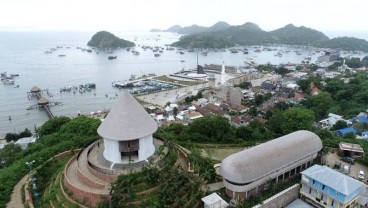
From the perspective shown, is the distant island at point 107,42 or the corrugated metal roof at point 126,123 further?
the distant island at point 107,42

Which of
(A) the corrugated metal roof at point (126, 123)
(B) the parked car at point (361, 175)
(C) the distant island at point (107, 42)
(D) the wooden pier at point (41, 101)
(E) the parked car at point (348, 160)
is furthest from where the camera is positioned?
(C) the distant island at point (107, 42)

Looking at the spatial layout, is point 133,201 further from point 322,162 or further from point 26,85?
point 26,85

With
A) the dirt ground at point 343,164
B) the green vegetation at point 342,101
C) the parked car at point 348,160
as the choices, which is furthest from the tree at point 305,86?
the parked car at point 348,160

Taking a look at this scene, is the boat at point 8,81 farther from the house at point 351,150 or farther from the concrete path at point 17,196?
the house at point 351,150

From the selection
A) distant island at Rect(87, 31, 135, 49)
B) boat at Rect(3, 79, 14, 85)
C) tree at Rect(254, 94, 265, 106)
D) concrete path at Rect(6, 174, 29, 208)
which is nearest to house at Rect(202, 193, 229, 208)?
concrete path at Rect(6, 174, 29, 208)

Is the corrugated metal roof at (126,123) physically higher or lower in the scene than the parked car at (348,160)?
higher

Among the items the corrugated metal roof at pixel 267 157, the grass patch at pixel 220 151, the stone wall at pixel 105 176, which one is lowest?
the grass patch at pixel 220 151
